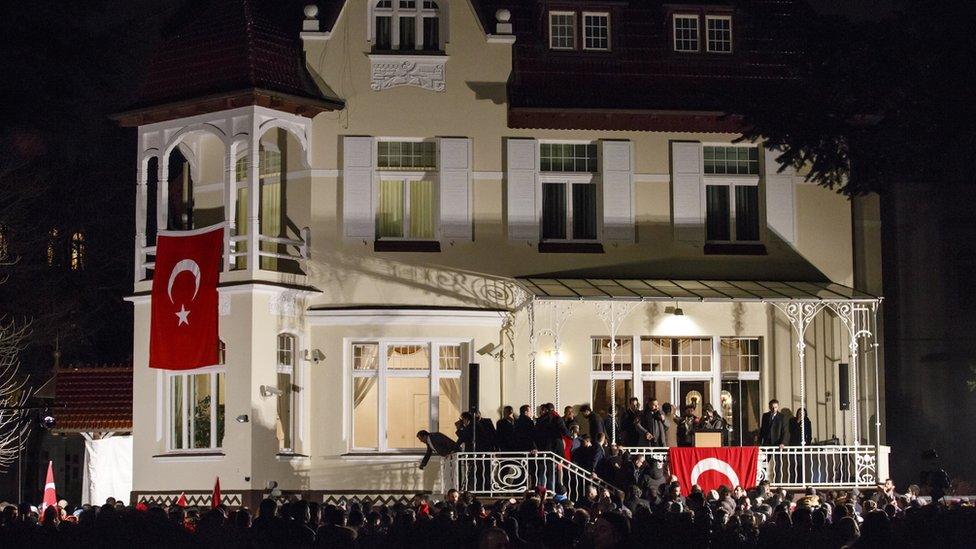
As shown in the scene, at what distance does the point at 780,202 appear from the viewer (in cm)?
3155

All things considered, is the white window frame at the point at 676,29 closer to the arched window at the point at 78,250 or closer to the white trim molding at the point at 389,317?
the white trim molding at the point at 389,317

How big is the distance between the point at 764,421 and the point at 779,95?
7.99 metres

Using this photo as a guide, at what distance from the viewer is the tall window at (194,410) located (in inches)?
1168

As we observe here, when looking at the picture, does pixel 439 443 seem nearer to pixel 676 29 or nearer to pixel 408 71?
pixel 408 71

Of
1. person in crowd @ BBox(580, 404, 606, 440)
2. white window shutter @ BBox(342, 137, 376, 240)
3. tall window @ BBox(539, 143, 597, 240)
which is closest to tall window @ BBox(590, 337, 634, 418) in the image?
person in crowd @ BBox(580, 404, 606, 440)

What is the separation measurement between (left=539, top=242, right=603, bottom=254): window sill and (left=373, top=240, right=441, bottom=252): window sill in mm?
1997

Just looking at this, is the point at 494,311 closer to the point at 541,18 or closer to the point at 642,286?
the point at 642,286

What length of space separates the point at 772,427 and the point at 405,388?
21.7ft

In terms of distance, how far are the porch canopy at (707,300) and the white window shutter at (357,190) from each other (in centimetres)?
298

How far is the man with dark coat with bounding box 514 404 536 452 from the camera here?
27.7 metres

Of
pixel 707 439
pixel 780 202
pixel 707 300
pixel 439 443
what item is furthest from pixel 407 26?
pixel 707 439

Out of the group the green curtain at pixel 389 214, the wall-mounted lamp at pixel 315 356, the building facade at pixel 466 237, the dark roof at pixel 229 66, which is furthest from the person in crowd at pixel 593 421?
the dark roof at pixel 229 66

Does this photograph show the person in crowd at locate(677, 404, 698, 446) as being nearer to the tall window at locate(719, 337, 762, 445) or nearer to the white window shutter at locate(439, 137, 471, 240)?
the tall window at locate(719, 337, 762, 445)

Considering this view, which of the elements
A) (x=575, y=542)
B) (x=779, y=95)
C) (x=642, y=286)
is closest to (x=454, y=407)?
(x=642, y=286)
